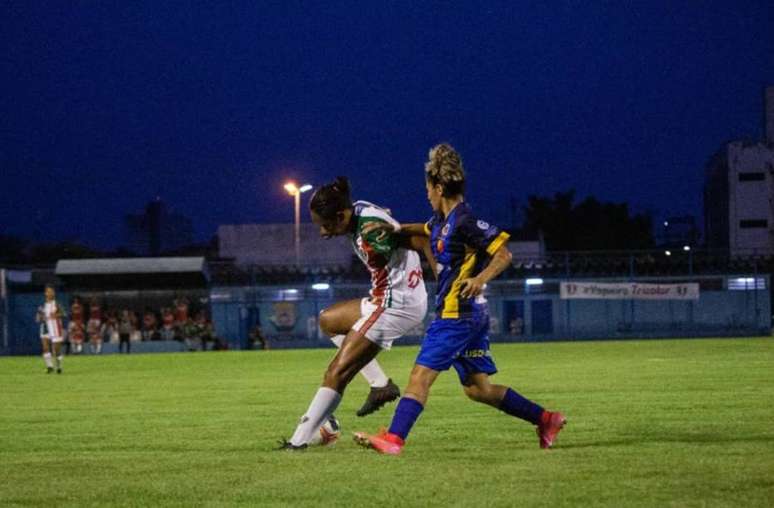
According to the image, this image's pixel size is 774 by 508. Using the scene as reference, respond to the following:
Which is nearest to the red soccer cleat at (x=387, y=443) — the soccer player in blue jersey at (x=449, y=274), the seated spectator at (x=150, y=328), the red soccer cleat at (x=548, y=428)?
the soccer player in blue jersey at (x=449, y=274)

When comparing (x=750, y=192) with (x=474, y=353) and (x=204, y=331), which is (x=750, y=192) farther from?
(x=474, y=353)

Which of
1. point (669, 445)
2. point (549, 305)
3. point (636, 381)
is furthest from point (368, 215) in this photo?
point (549, 305)

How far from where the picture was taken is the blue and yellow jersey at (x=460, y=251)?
345 inches

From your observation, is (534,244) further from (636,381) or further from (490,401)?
(490,401)

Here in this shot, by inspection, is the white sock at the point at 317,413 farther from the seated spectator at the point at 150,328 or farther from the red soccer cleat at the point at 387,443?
the seated spectator at the point at 150,328

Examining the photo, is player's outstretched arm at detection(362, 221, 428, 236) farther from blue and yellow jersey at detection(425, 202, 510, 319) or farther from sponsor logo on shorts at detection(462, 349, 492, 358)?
sponsor logo on shorts at detection(462, 349, 492, 358)

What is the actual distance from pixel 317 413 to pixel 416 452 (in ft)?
2.89

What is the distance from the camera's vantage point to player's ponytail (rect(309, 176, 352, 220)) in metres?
9.48

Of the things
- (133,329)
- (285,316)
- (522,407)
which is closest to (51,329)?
(522,407)

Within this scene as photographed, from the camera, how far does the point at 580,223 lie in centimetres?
10656

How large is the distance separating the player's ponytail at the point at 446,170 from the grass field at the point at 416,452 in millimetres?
2039

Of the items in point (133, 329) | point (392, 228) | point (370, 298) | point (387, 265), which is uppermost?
point (392, 228)

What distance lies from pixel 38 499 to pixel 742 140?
269ft

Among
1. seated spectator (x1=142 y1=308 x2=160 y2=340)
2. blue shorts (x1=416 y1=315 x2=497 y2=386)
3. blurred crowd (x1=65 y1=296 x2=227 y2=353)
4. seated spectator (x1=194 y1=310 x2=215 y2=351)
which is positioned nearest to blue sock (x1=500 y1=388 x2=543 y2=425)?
blue shorts (x1=416 y1=315 x2=497 y2=386)
